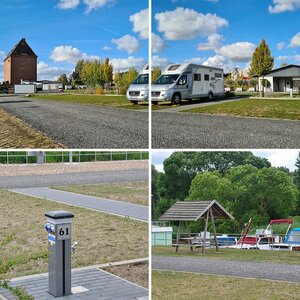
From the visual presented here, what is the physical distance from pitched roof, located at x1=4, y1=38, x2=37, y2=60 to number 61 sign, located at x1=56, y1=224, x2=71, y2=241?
122cm

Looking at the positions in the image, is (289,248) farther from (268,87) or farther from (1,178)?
(1,178)

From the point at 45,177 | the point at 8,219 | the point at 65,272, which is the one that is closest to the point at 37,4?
the point at 65,272

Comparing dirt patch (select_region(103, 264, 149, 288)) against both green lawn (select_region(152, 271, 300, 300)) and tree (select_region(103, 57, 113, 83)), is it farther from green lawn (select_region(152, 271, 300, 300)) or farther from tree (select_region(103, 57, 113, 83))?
tree (select_region(103, 57, 113, 83))

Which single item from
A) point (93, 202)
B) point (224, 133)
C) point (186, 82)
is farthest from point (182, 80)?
point (93, 202)

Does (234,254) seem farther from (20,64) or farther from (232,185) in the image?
(20,64)

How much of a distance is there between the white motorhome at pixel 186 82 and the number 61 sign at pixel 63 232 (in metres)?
1.16

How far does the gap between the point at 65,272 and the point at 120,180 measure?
7.03 meters

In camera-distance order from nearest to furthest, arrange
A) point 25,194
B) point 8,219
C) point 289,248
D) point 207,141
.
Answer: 1. point 207,141
2. point 289,248
3. point 8,219
4. point 25,194

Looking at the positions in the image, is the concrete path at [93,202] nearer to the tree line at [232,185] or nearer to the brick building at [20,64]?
the tree line at [232,185]

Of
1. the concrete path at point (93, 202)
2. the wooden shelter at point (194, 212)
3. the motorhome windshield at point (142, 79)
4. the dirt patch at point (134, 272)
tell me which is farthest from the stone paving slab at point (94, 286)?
the concrete path at point (93, 202)

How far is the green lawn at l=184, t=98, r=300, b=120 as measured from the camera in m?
4.11

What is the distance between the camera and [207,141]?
13.2 ft

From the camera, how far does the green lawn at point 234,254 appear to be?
4645 mm

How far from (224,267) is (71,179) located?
7272 mm
